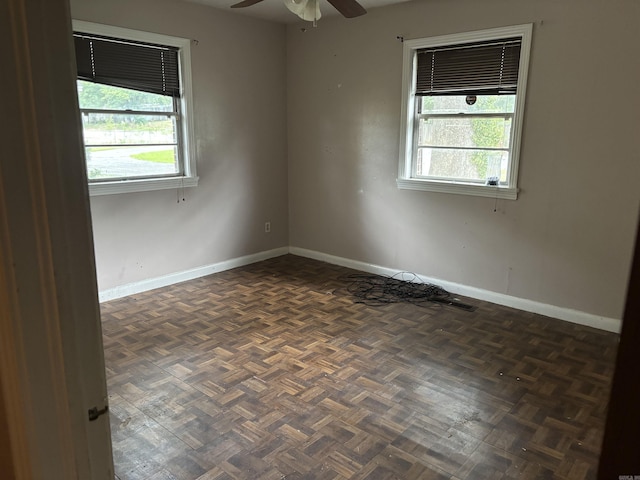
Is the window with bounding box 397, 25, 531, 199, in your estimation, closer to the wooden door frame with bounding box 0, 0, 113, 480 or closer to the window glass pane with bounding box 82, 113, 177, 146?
the window glass pane with bounding box 82, 113, 177, 146

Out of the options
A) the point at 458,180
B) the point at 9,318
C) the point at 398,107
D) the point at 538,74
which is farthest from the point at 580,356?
the point at 9,318

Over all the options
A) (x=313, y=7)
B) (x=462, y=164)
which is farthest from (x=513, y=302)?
(x=313, y=7)

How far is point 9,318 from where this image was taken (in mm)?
684

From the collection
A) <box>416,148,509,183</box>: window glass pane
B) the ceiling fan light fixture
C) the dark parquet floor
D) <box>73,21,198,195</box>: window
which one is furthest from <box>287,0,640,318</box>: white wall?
the ceiling fan light fixture

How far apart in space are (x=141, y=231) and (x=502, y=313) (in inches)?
118

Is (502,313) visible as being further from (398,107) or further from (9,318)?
(9,318)

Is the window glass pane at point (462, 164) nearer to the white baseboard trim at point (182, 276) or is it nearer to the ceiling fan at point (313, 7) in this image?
the ceiling fan at point (313, 7)

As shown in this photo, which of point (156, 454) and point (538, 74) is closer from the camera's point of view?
→ point (156, 454)

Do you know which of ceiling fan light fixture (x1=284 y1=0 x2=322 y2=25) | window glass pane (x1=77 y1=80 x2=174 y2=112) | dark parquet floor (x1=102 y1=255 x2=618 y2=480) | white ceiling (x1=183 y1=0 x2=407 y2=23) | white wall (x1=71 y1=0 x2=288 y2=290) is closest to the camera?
dark parquet floor (x1=102 y1=255 x2=618 y2=480)

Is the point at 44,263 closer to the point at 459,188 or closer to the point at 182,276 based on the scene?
the point at 459,188

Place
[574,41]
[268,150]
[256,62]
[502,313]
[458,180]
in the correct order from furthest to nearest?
[268,150] → [256,62] → [458,180] → [502,313] → [574,41]

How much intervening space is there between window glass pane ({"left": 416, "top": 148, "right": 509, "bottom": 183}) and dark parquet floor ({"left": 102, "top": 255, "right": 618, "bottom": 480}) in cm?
106

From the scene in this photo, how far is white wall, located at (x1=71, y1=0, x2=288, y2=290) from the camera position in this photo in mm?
3762

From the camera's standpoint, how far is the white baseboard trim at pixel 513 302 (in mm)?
3346
